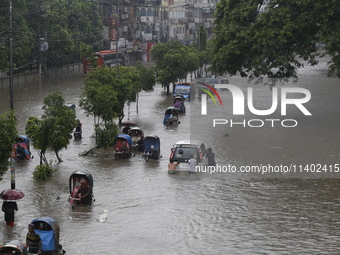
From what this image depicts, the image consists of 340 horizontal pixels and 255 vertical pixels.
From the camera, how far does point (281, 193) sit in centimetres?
2259

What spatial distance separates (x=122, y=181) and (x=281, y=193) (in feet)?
20.4

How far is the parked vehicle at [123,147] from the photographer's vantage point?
28.7 meters

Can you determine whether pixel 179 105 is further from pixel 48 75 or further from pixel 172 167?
pixel 48 75

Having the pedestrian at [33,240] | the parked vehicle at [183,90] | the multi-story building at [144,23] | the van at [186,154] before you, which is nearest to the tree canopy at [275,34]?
the van at [186,154]

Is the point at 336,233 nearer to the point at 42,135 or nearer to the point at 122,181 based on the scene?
the point at 122,181

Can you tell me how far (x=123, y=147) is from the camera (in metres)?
28.8

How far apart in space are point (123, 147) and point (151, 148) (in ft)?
4.84

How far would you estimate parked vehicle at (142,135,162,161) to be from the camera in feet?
92.0

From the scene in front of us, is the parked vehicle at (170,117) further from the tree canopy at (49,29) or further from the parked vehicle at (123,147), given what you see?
the tree canopy at (49,29)

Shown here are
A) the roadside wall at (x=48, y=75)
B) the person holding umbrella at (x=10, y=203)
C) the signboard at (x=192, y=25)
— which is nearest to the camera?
the person holding umbrella at (x=10, y=203)

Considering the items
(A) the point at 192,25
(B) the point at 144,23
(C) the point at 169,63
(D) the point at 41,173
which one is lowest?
(D) the point at 41,173

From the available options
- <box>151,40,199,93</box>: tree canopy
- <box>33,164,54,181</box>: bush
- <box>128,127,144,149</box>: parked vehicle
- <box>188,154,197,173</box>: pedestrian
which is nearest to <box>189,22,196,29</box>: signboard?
<box>151,40,199,93</box>: tree canopy

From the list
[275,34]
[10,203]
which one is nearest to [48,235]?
[10,203]

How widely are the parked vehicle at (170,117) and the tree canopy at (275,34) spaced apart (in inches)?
146
